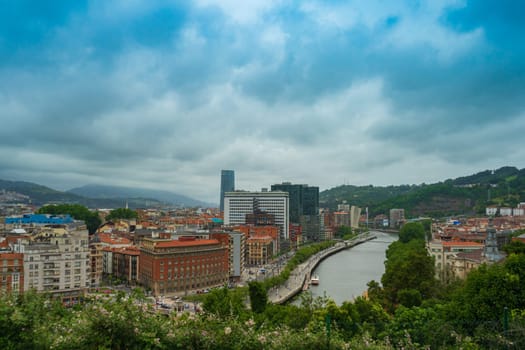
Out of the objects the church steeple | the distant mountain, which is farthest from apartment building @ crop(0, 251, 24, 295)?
the distant mountain

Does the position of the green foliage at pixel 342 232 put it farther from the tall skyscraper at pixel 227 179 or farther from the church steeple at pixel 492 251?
the tall skyscraper at pixel 227 179

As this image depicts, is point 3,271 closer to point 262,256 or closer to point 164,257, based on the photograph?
point 164,257

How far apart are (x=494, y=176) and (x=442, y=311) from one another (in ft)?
390

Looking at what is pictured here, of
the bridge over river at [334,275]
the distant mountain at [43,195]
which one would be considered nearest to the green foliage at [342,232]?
the bridge over river at [334,275]

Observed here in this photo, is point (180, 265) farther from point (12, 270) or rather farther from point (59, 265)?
point (12, 270)

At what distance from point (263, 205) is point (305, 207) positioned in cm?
1453

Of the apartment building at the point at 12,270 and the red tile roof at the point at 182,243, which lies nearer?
the apartment building at the point at 12,270

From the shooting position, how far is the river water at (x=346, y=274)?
22.7 metres

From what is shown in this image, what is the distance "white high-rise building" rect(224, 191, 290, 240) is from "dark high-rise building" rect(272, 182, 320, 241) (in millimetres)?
7944

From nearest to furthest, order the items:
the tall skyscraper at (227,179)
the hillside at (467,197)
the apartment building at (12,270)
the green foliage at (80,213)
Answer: the apartment building at (12,270)
the green foliage at (80,213)
the hillside at (467,197)
the tall skyscraper at (227,179)

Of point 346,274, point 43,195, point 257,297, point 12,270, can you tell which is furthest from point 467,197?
point 43,195

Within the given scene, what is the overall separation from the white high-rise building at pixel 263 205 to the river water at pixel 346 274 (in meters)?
14.4

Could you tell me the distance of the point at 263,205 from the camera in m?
56.7

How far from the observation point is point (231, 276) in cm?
2788
